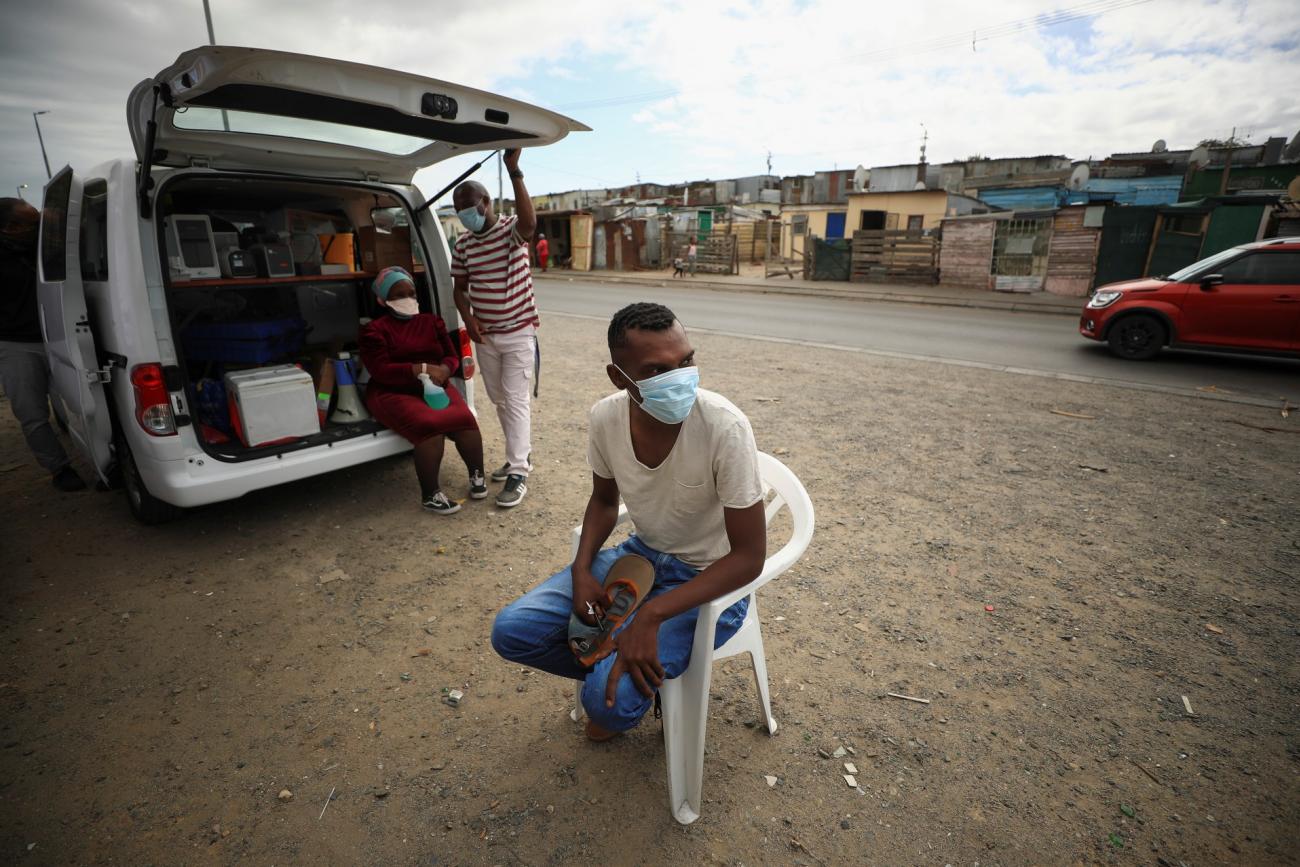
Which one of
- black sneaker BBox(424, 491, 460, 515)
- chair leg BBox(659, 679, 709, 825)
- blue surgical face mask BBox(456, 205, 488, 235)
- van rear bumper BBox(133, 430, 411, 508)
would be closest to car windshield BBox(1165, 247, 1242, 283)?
blue surgical face mask BBox(456, 205, 488, 235)

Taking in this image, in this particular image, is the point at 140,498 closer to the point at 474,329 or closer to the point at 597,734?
the point at 474,329

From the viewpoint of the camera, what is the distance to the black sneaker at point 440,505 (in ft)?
12.9

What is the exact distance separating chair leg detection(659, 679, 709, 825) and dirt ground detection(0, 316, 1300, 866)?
8 cm

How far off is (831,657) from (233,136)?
12.8 ft

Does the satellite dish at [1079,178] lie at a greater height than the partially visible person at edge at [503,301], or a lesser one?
greater

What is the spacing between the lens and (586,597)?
1967mm

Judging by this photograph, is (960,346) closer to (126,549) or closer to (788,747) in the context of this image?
(788,747)

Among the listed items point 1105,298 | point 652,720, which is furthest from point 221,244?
point 1105,298

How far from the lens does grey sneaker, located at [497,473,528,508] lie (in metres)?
4.02

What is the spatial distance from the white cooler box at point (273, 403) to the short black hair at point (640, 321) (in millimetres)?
2786

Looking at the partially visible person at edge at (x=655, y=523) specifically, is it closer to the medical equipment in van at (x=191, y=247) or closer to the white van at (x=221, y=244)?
the white van at (x=221, y=244)

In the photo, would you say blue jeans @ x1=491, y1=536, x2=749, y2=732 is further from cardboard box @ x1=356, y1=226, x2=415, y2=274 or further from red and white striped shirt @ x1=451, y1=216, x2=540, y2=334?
cardboard box @ x1=356, y1=226, x2=415, y2=274

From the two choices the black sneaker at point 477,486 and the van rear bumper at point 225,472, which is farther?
the black sneaker at point 477,486

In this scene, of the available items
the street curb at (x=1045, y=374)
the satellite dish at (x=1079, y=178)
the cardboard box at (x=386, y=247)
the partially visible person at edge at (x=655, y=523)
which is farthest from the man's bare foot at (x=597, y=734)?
the satellite dish at (x=1079, y=178)
